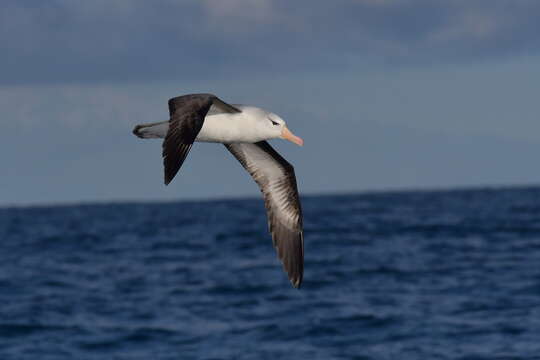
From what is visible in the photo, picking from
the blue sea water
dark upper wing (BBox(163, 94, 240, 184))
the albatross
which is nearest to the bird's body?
the albatross

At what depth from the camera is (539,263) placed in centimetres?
3953

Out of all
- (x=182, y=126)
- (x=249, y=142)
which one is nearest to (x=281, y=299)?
(x=249, y=142)

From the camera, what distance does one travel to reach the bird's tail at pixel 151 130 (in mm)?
12094

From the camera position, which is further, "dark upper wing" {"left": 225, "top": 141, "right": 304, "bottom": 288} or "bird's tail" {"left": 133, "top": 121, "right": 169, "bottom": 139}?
"dark upper wing" {"left": 225, "top": 141, "right": 304, "bottom": 288}

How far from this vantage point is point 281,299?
108 feet

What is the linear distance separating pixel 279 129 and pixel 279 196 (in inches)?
117

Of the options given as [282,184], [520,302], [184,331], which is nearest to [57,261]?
[184,331]

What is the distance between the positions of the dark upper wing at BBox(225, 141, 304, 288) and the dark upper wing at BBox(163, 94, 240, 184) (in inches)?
134

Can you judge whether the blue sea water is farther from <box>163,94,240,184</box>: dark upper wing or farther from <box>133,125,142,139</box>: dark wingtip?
<box>163,94,240,184</box>: dark upper wing

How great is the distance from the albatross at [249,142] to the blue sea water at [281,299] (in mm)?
9780

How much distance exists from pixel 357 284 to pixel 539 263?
8.38m

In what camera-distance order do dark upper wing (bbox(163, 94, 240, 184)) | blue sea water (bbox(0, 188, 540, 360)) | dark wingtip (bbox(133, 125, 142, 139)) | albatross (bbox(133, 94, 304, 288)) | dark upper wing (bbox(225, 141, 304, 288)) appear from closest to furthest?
1. dark upper wing (bbox(163, 94, 240, 184))
2. albatross (bbox(133, 94, 304, 288))
3. dark wingtip (bbox(133, 125, 142, 139))
4. dark upper wing (bbox(225, 141, 304, 288))
5. blue sea water (bbox(0, 188, 540, 360))

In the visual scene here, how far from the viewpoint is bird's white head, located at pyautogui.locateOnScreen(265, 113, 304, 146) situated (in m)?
12.2

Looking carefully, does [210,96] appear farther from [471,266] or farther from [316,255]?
[316,255]
